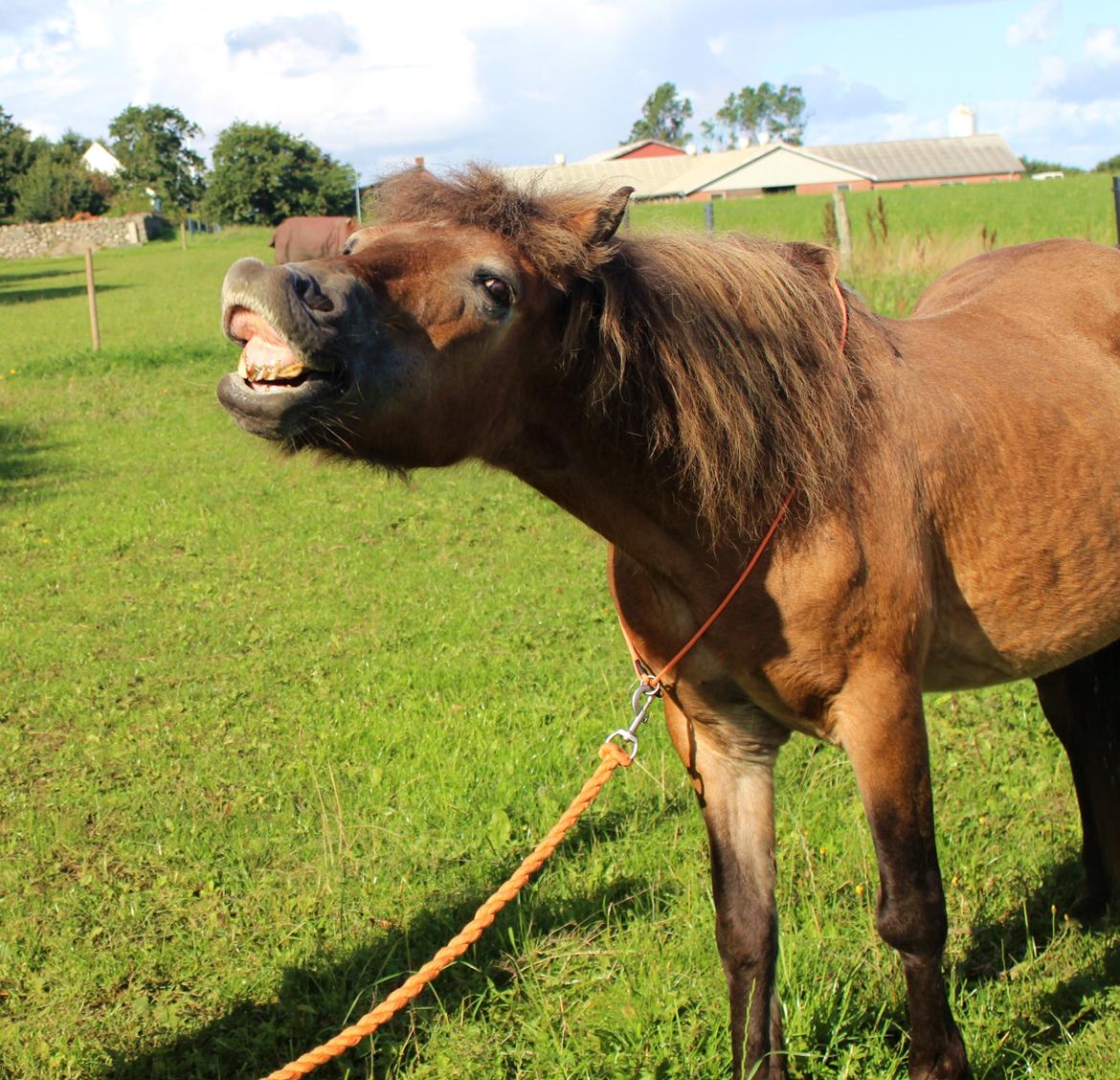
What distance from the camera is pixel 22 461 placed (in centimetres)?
1073

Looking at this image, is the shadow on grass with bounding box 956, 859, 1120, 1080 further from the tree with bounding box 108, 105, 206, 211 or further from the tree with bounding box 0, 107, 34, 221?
the tree with bounding box 108, 105, 206, 211

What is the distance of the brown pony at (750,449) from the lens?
2.16m

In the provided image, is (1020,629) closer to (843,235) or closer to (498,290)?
(498,290)

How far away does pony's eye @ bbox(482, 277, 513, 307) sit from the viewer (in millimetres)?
2195

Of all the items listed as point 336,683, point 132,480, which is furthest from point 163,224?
point 336,683

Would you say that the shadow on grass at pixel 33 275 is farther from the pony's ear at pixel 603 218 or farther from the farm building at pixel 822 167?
the pony's ear at pixel 603 218

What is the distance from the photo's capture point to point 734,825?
3.07 meters

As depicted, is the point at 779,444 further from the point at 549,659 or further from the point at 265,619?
the point at 265,619

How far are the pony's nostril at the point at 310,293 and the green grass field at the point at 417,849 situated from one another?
0.46 m

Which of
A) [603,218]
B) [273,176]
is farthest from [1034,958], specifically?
[273,176]

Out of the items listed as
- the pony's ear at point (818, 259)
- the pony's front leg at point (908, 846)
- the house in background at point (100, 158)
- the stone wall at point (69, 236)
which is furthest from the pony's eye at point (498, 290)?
the house in background at point (100, 158)

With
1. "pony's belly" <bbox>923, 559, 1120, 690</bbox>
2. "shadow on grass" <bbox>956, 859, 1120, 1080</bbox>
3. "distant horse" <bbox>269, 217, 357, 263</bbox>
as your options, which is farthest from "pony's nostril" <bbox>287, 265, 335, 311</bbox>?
"distant horse" <bbox>269, 217, 357, 263</bbox>

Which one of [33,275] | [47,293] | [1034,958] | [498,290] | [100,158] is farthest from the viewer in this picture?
[100,158]

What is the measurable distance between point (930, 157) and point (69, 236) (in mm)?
66028
